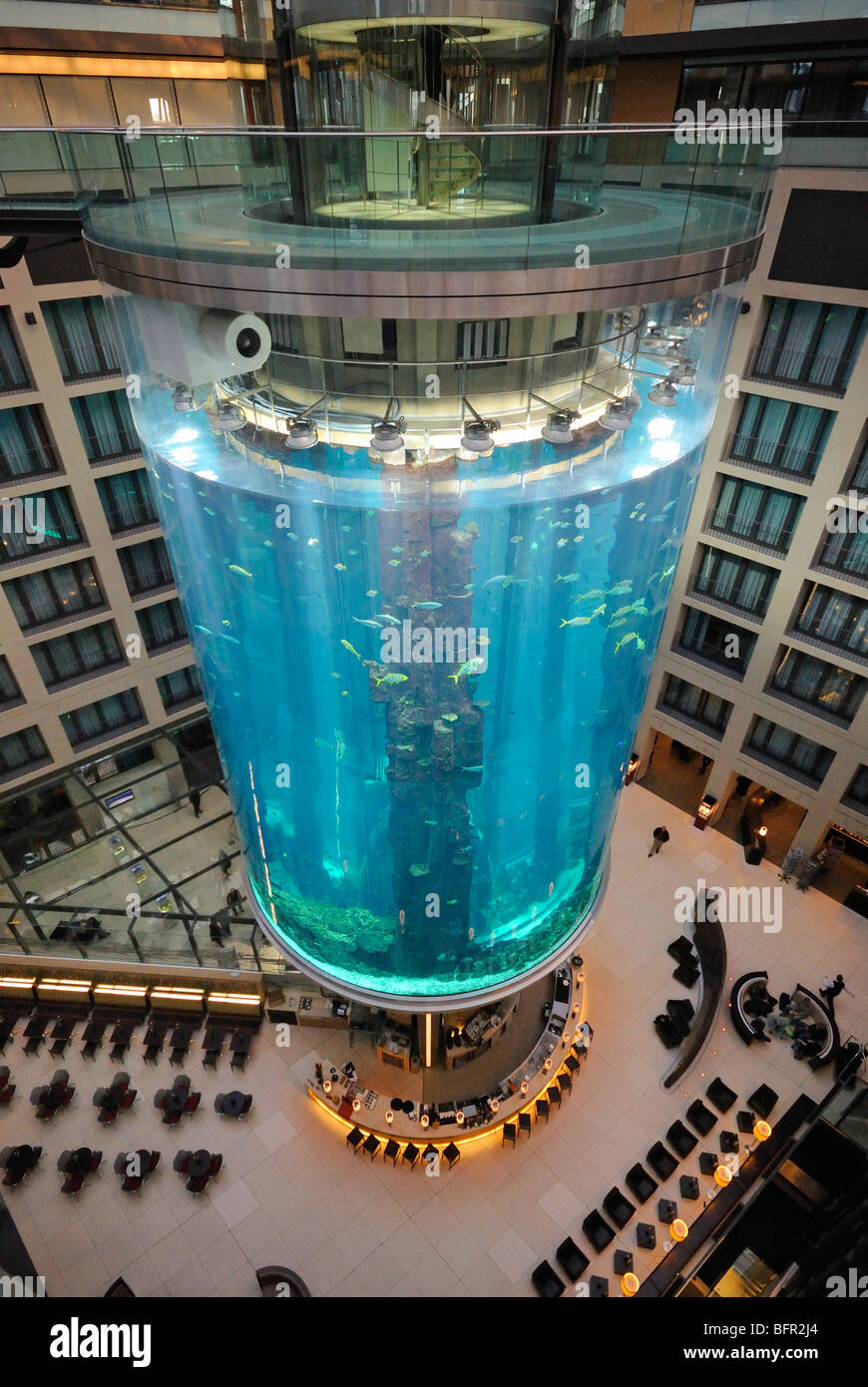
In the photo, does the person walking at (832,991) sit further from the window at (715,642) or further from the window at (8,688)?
the window at (8,688)

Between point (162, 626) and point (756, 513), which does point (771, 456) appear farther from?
point (162, 626)

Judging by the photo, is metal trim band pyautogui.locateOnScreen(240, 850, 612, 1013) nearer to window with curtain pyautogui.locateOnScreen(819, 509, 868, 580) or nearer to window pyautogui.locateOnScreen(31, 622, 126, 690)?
window with curtain pyautogui.locateOnScreen(819, 509, 868, 580)

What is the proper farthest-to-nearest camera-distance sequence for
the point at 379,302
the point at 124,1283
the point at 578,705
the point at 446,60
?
the point at 124,1283
the point at 578,705
the point at 446,60
the point at 379,302

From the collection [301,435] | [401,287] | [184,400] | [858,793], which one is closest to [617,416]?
[401,287]

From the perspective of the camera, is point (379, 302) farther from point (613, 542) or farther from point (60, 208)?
point (60, 208)

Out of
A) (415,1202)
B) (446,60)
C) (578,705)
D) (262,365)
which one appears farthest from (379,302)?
(415,1202)

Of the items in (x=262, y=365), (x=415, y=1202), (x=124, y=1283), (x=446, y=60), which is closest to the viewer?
(x=446, y=60)

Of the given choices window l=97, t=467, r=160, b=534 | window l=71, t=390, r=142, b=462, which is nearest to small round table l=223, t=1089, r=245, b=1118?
window l=97, t=467, r=160, b=534
